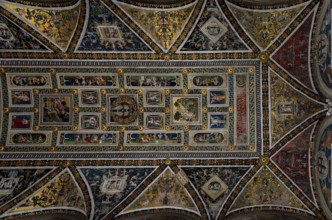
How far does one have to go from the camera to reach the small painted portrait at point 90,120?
13.7m

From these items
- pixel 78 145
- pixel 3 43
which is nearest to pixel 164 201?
pixel 78 145

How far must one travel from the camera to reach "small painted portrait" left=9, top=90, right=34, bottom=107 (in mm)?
13457

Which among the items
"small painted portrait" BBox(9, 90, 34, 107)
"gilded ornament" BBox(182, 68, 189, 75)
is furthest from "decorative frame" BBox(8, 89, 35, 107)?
"gilded ornament" BBox(182, 68, 189, 75)

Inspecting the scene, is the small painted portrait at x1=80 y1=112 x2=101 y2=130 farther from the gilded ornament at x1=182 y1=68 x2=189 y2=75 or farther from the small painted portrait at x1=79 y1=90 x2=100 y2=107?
the gilded ornament at x1=182 y1=68 x2=189 y2=75

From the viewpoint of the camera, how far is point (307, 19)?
12.3 metres

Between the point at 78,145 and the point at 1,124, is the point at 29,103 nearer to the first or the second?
the point at 1,124

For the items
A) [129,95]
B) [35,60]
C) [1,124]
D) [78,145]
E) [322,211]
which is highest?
[35,60]

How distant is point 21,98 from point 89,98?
2.34 metres

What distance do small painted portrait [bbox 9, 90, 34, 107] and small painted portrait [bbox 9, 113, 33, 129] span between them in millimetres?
348

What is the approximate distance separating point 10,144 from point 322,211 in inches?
419

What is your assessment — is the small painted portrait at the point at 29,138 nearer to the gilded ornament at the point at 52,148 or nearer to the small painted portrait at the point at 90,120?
the gilded ornament at the point at 52,148

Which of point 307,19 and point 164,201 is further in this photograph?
point 164,201

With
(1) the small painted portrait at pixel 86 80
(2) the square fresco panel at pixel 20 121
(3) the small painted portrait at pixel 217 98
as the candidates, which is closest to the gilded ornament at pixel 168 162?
(3) the small painted portrait at pixel 217 98

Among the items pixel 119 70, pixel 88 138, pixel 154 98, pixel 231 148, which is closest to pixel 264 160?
pixel 231 148
